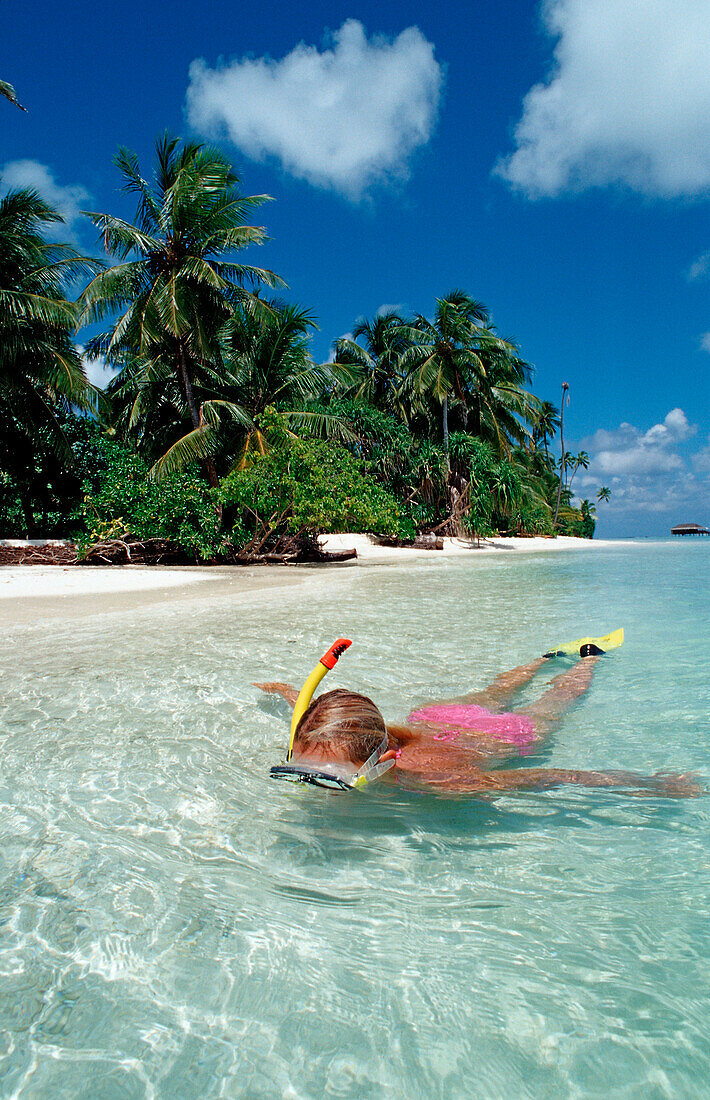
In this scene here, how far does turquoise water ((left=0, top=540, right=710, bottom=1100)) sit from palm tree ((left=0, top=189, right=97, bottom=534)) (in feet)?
47.0

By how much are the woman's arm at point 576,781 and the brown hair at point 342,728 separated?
0.36 meters

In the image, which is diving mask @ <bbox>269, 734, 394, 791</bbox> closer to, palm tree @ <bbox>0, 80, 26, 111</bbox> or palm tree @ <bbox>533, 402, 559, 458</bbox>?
palm tree @ <bbox>0, 80, 26, 111</bbox>

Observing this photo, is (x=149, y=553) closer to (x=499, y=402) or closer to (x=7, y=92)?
(x=7, y=92)

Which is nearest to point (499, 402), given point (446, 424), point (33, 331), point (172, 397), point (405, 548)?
point (446, 424)

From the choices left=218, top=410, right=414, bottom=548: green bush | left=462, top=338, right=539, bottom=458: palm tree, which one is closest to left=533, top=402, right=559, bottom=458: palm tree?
left=462, top=338, right=539, bottom=458: palm tree

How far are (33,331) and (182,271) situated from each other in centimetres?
421

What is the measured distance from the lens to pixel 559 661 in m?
5.37

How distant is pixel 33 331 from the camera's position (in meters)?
16.1

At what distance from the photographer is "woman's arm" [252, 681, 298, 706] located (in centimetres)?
411

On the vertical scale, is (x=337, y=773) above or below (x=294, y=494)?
below

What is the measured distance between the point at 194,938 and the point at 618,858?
54.4 inches

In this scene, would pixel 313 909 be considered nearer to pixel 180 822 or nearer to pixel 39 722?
pixel 180 822

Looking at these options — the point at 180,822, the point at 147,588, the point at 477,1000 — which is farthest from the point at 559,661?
the point at 147,588

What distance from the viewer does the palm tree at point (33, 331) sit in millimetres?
15296
